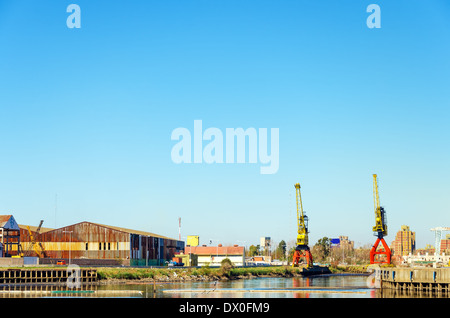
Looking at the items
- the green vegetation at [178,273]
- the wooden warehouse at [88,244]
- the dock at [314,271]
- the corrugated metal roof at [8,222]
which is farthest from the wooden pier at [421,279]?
the dock at [314,271]

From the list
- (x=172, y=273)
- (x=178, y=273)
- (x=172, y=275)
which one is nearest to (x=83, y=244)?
(x=172, y=273)

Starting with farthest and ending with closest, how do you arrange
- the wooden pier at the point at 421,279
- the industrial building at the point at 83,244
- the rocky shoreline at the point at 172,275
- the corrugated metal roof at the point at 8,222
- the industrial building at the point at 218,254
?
the industrial building at the point at 218,254
the industrial building at the point at 83,244
the corrugated metal roof at the point at 8,222
the rocky shoreline at the point at 172,275
the wooden pier at the point at 421,279

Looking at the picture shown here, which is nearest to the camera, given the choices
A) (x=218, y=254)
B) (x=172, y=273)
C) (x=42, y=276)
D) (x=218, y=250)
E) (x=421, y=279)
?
(x=421, y=279)

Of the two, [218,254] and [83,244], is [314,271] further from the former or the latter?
[83,244]

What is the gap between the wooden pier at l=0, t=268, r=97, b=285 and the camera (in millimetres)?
90062

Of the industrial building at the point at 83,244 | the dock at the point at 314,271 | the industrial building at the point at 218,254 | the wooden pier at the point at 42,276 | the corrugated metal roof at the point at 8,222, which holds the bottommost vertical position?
the dock at the point at 314,271

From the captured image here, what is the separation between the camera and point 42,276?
9219 centimetres

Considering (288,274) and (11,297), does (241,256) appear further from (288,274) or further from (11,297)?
(11,297)

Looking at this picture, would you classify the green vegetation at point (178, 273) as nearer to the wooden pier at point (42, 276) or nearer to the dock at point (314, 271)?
the wooden pier at point (42, 276)

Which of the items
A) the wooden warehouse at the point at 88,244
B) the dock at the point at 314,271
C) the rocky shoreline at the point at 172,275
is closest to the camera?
the rocky shoreline at the point at 172,275

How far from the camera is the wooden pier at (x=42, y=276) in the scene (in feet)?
295

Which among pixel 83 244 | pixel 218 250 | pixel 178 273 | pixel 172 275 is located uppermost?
pixel 83 244
